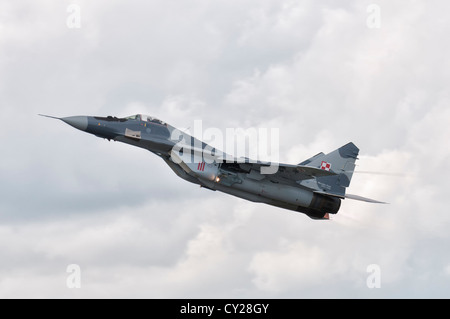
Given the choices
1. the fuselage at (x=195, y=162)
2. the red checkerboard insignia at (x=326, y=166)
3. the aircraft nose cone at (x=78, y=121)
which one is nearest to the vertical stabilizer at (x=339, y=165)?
the red checkerboard insignia at (x=326, y=166)

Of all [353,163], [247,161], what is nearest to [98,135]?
[247,161]

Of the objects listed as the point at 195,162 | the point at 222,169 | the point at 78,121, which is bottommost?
the point at 222,169

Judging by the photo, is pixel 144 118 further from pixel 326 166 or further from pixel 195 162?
→ pixel 326 166

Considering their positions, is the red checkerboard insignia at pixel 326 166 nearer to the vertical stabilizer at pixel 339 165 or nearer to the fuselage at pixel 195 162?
the vertical stabilizer at pixel 339 165

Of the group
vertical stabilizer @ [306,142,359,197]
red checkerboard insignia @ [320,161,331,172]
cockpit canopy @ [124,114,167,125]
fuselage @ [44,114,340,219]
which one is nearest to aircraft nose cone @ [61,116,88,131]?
fuselage @ [44,114,340,219]

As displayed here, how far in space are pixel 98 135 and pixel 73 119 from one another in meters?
1.81

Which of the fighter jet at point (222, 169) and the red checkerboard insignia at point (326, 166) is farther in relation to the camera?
the red checkerboard insignia at point (326, 166)

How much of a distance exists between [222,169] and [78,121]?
8.49 meters

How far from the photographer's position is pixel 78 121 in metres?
45.6

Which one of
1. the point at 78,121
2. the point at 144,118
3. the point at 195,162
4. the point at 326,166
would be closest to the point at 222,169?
the point at 195,162

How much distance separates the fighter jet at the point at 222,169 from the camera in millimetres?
47200

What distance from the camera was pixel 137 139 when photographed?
47.6 m

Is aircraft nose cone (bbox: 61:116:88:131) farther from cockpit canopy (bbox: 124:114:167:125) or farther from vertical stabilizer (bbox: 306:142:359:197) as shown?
vertical stabilizer (bbox: 306:142:359:197)

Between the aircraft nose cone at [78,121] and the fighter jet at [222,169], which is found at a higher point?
the aircraft nose cone at [78,121]
